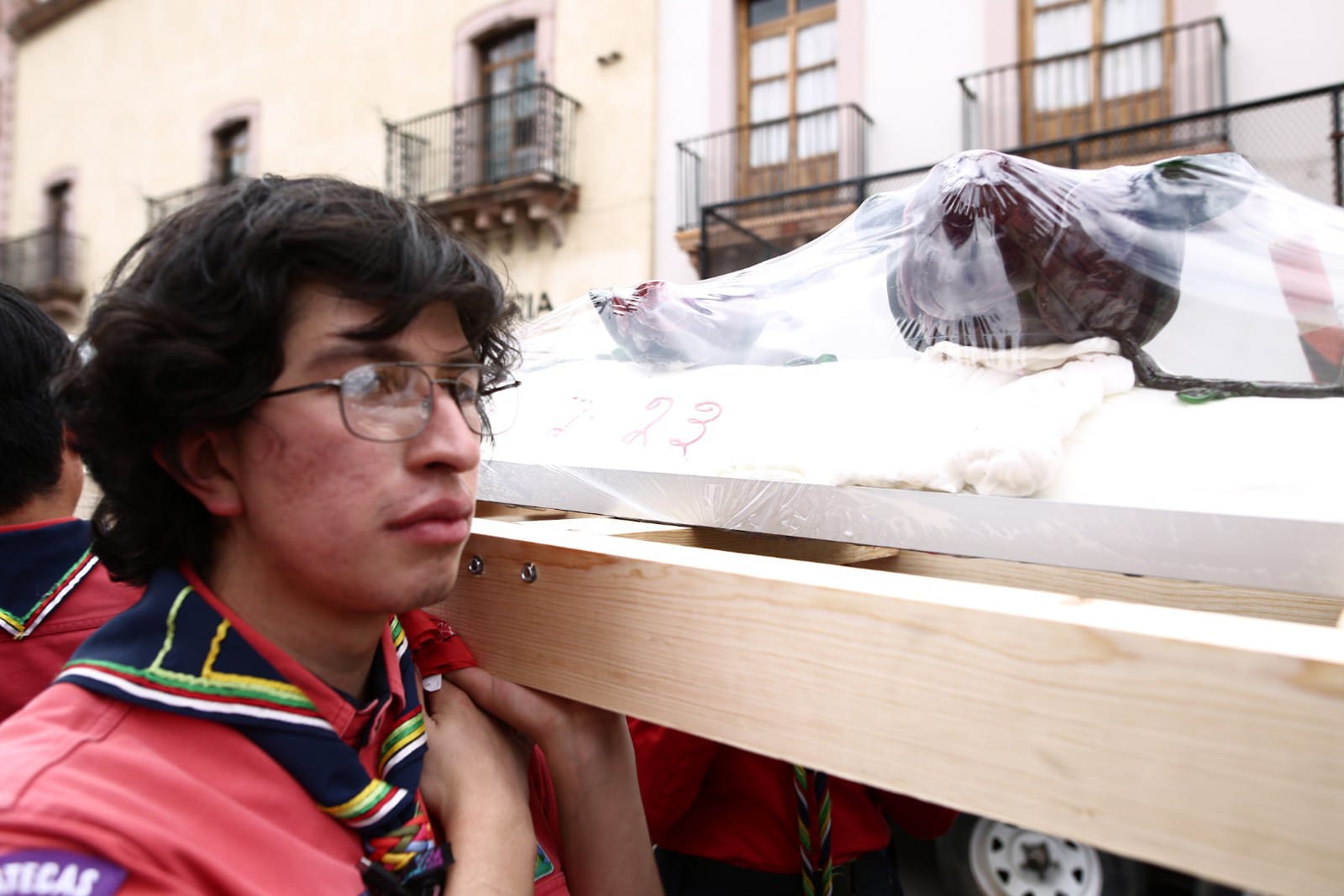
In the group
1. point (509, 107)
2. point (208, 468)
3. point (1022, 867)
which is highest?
point (509, 107)

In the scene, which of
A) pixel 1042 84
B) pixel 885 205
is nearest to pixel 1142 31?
pixel 1042 84

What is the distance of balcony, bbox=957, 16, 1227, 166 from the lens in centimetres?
578

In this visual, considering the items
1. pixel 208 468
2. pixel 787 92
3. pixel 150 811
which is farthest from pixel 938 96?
pixel 150 811

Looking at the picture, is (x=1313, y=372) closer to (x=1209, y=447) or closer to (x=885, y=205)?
(x=1209, y=447)

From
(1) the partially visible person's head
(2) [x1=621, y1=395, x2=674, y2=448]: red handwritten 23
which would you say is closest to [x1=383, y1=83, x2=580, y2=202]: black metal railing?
(1) the partially visible person's head

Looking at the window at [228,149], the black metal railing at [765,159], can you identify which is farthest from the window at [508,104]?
the window at [228,149]

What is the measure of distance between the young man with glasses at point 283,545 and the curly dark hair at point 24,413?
1.68 feet

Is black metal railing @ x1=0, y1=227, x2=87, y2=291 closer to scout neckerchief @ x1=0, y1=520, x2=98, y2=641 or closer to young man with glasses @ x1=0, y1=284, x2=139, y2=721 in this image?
young man with glasses @ x1=0, y1=284, x2=139, y2=721

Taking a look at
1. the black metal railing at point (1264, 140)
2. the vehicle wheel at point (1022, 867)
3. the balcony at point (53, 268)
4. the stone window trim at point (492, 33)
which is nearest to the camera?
the vehicle wheel at point (1022, 867)

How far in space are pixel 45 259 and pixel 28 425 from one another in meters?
14.9

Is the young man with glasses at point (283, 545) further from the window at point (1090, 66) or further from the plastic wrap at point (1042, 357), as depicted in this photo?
the window at point (1090, 66)

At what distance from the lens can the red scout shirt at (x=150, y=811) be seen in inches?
26.0

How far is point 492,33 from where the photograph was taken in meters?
9.24

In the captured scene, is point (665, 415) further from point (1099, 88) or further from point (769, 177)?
point (769, 177)
